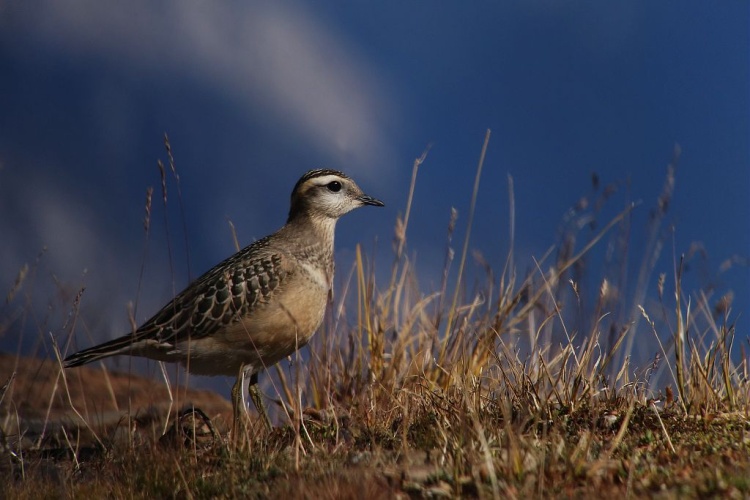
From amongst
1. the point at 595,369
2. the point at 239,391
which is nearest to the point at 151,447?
the point at 239,391

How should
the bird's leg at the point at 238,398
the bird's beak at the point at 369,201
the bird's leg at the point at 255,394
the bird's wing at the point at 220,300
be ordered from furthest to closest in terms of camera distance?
the bird's beak at the point at 369,201 → the bird's leg at the point at 255,394 → the bird's wing at the point at 220,300 → the bird's leg at the point at 238,398

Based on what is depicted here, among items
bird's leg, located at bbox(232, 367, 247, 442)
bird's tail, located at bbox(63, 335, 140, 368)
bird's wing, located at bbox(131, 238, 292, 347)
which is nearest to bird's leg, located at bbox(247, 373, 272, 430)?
bird's leg, located at bbox(232, 367, 247, 442)

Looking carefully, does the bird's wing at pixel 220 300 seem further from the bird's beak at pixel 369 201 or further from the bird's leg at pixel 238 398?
the bird's beak at pixel 369 201

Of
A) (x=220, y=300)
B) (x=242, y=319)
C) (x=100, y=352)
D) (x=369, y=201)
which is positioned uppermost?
(x=369, y=201)

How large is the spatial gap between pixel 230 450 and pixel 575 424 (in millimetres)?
2460

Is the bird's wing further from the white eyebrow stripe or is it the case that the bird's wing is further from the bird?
the white eyebrow stripe

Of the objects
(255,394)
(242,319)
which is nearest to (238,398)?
(255,394)

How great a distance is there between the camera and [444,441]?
199 inches

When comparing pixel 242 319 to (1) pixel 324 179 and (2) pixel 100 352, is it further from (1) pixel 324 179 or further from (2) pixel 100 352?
(1) pixel 324 179

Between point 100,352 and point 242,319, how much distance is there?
1.24 meters

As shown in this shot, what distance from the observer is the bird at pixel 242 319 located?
6.54 m

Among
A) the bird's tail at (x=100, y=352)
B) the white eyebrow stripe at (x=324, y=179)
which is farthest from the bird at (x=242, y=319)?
the white eyebrow stripe at (x=324, y=179)

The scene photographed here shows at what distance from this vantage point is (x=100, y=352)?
21.8ft

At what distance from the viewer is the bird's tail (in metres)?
6.65
